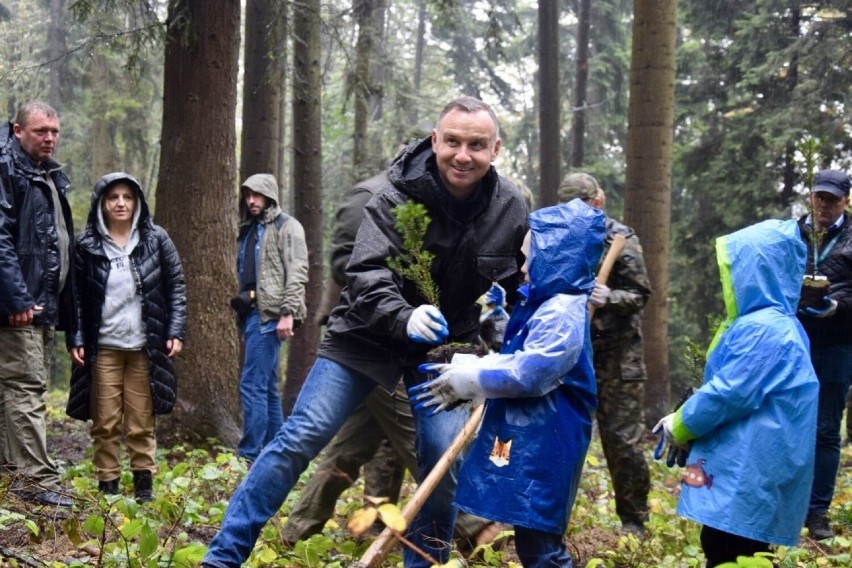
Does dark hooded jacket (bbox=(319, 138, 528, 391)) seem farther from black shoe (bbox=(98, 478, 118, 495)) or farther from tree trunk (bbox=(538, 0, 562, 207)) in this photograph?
tree trunk (bbox=(538, 0, 562, 207))

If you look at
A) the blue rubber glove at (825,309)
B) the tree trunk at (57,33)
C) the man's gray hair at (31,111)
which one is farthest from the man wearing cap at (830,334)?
the tree trunk at (57,33)

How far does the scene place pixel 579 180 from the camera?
6.89 metres

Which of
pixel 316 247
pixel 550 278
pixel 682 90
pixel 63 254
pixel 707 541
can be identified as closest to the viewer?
pixel 550 278

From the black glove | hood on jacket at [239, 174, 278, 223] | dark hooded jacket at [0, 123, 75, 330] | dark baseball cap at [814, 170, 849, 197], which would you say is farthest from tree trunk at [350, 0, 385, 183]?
dark baseball cap at [814, 170, 849, 197]

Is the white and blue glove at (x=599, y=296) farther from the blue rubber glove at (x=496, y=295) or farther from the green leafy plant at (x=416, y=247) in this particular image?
the green leafy plant at (x=416, y=247)

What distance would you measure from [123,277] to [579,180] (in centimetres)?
326

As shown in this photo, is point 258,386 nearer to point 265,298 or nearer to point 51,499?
point 265,298

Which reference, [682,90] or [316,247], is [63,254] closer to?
[316,247]

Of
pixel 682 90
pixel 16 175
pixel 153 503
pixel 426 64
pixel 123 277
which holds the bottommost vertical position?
pixel 153 503

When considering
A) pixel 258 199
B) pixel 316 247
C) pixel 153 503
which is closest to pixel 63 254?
pixel 153 503

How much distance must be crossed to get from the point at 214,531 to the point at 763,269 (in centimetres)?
355

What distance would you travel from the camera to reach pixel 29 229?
633 cm

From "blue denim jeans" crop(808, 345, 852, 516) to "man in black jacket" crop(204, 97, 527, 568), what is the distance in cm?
325

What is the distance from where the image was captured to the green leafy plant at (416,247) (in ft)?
13.7
